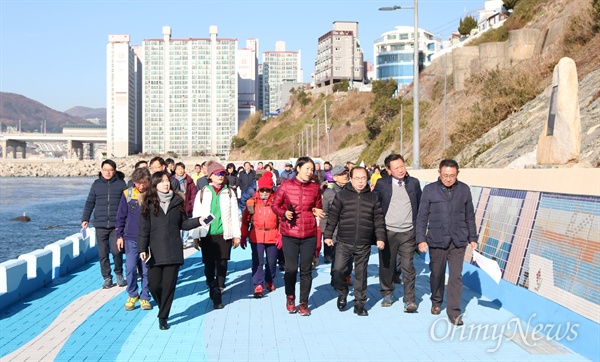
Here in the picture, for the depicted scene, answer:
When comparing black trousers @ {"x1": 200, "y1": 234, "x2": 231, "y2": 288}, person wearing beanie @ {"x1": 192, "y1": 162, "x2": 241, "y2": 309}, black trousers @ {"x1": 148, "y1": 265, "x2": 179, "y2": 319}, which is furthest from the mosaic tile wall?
black trousers @ {"x1": 148, "y1": 265, "x2": 179, "y2": 319}

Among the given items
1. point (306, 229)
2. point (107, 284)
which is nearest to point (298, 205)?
point (306, 229)

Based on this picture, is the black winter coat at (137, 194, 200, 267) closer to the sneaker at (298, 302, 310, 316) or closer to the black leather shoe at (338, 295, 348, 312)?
the sneaker at (298, 302, 310, 316)

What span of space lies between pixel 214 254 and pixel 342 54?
422ft

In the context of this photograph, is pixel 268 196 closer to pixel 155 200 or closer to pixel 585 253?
pixel 155 200

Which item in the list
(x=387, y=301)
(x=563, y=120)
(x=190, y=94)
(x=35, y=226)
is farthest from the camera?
(x=190, y=94)

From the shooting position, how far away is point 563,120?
12602mm

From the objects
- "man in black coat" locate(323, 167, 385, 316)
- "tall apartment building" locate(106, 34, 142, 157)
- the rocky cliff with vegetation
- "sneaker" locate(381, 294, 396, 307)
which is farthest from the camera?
"tall apartment building" locate(106, 34, 142, 157)

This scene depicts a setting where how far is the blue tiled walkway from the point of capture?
21.2ft

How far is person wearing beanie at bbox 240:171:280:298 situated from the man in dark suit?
7.77 feet

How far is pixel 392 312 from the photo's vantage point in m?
8.43

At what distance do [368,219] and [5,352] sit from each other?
4.20m

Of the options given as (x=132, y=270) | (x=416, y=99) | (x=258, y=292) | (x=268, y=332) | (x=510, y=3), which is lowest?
(x=268, y=332)

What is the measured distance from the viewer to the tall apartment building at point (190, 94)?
188 m

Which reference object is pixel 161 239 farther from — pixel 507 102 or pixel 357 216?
pixel 507 102
